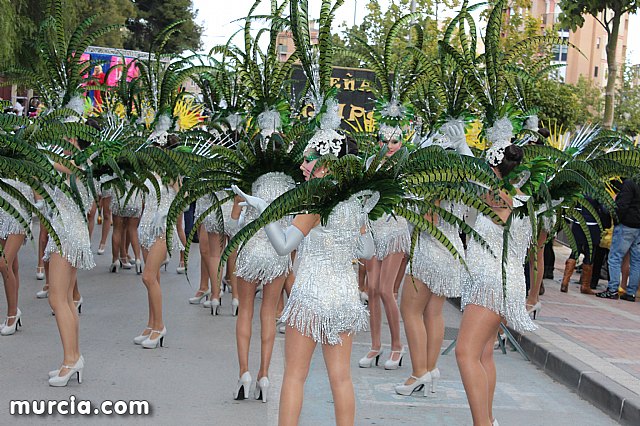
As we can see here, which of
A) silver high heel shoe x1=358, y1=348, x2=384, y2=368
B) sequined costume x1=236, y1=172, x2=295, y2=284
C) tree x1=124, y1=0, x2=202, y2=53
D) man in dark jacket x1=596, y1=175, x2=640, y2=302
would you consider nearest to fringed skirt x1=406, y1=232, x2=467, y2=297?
sequined costume x1=236, y1=172, x2=295, y2=284

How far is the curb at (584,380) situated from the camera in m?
7.04

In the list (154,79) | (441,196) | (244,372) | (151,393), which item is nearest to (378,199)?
(441,196)

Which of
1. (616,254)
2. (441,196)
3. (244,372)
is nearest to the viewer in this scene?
(441,196)

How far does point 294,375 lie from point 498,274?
1493mm

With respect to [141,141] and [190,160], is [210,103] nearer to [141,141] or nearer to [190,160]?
[141,141]

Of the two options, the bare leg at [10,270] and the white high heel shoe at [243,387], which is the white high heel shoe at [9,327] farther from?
the white high heel shoe at [243,387]

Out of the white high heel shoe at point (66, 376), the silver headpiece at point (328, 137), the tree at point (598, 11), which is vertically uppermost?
the tree at point (598, 11)

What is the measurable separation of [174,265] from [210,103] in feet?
16.1

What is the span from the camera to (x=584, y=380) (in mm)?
7852

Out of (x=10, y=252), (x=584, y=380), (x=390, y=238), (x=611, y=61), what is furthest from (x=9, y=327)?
(x=611, y=61)

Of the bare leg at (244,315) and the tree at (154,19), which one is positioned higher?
the tree at (154,19)

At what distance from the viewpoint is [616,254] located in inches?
525

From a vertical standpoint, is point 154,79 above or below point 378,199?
above

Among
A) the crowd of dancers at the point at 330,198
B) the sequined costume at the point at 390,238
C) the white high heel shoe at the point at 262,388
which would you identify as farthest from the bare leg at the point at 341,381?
the sequined costume at the point at 390,238
